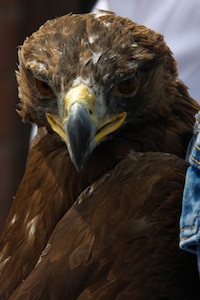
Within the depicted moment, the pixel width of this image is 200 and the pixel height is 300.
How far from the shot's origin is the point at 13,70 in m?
2.66

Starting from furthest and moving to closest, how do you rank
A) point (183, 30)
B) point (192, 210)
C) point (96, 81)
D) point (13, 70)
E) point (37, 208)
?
point (13, 70)
point (183, 30)
point (37, 208)
point (96, 81)
point (192, 210)

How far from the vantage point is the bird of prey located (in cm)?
126

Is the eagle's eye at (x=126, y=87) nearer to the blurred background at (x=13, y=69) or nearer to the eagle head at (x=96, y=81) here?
the eagle head at (x=96, y=81)

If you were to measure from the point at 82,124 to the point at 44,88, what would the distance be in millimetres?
138

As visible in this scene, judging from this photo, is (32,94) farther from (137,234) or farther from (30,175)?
(137,234)

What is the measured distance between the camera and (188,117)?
4.76 ft

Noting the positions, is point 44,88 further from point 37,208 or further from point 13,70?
point 13,70

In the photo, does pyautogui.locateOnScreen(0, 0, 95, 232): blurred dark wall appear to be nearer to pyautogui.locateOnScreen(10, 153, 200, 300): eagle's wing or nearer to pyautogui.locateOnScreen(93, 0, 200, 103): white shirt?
pyautogui.locateOnScreen(93, 0, 200, 103): white shirt

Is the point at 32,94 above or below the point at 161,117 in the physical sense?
above

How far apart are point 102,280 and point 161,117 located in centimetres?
30

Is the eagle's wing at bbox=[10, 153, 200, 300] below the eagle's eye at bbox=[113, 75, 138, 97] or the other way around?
below


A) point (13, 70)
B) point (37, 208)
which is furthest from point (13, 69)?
point (37, 208)

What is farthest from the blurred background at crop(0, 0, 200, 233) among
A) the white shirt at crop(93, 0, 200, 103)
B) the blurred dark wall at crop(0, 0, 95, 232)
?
the white shirt at crop(93, 0, 200, 103)

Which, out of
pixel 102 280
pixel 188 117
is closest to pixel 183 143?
pixel 188 117
